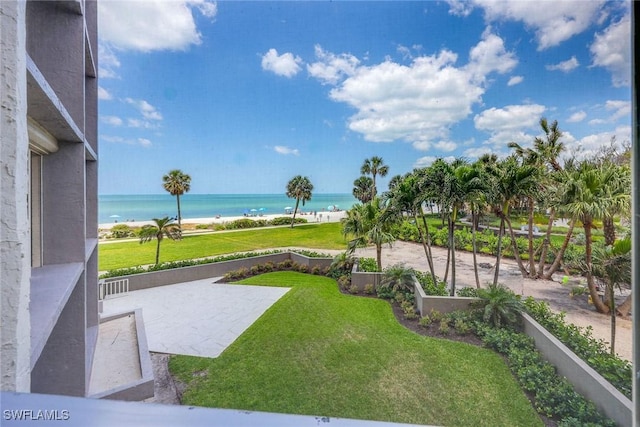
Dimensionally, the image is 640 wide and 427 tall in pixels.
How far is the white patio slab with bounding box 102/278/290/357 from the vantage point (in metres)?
3.82

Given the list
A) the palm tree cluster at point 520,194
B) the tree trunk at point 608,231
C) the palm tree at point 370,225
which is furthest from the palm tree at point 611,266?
the palm tree at point 370,225

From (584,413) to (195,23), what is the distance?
23.3ft

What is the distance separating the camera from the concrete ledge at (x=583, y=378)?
1991mm

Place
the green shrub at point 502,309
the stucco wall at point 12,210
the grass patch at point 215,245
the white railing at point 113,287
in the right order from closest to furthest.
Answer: the stucco wall at point 12,210 < the green shrub at point 502,309 < the white railing at point 113,287 < the grass patch at point 215,245

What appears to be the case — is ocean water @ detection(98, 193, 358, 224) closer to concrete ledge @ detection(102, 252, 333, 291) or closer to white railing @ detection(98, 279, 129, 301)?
concrete ledge @ detection(102, 252, 333, 291)

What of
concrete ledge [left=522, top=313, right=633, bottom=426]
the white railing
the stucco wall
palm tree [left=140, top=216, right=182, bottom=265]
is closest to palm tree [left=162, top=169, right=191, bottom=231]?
palm tree [left=140, top=216, right=182, bottom=265]

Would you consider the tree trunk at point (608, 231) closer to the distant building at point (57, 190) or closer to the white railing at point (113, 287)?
the distant building at point (57, 190)

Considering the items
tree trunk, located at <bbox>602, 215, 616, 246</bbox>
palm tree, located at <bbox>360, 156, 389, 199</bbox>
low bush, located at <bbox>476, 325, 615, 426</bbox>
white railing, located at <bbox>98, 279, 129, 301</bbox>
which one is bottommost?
white railing, located at <bbox>98, 279, 129, 301</bbox>

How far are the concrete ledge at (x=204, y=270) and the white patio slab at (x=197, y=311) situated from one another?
178mm

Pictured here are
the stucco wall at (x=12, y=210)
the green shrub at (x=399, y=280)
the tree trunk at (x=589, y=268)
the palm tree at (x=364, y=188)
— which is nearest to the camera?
the stucco wall at (x=12, y=210)

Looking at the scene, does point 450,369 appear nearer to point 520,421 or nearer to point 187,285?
point 520,421

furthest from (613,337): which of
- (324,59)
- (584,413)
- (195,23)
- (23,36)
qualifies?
(195,23)

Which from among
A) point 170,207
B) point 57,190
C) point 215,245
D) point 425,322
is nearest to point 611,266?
point 425,322

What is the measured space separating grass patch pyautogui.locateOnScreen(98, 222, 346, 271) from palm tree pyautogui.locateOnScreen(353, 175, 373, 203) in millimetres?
2453
